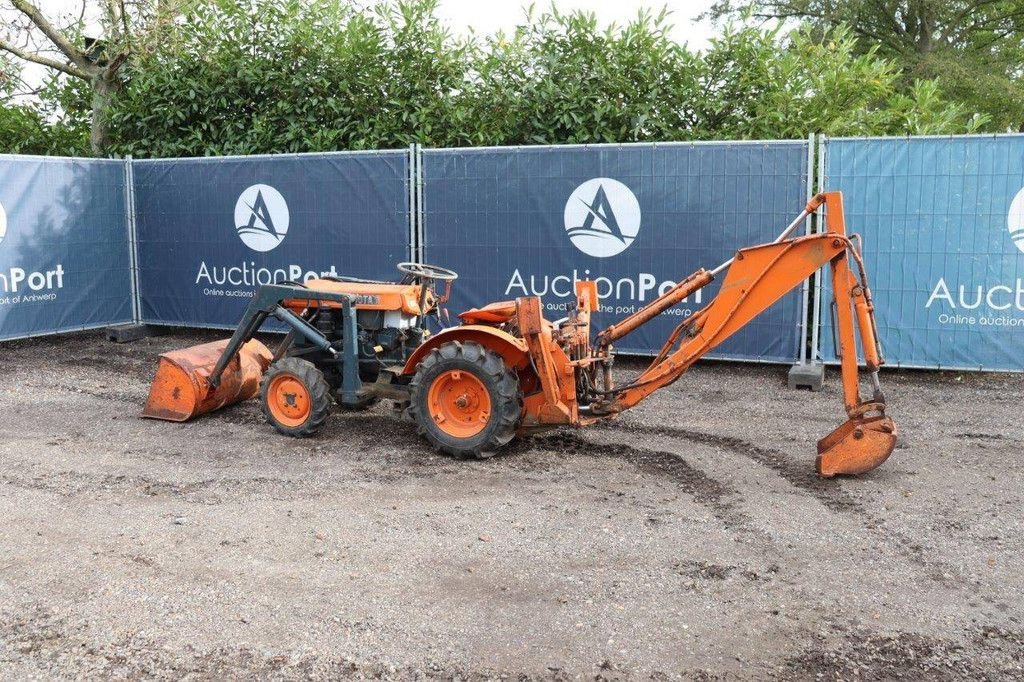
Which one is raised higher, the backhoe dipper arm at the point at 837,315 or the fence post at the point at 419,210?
the fence post at the point at 419,210

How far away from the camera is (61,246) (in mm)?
11094

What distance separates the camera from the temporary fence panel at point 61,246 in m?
10.6

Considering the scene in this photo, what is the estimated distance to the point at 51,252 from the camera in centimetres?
1099

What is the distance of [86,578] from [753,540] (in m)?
3.34

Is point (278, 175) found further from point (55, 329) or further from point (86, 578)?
point (86, 578)

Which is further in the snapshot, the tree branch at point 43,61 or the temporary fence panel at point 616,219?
the tree branch at point 43,61

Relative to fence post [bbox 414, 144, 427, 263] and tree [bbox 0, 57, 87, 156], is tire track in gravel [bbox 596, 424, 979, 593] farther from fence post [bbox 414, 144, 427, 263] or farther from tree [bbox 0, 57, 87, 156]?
tree [bbox 0, 57, 87, 156]

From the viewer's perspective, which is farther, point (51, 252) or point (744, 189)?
point (51, 252)

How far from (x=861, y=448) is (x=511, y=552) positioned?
8.27 feet

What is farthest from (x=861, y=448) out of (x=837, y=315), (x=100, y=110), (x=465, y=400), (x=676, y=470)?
(x=100, y=110)

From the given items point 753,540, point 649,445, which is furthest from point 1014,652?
point 649,445

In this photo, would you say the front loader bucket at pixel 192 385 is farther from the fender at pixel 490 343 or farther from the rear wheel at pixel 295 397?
the fender at pixel 490 343

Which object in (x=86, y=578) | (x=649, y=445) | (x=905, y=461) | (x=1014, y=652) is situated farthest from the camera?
(x=649, y=445)

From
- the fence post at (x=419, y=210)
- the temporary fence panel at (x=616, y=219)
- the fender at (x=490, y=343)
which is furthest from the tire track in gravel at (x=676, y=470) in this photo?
the fence post at (x=419, y=210)
